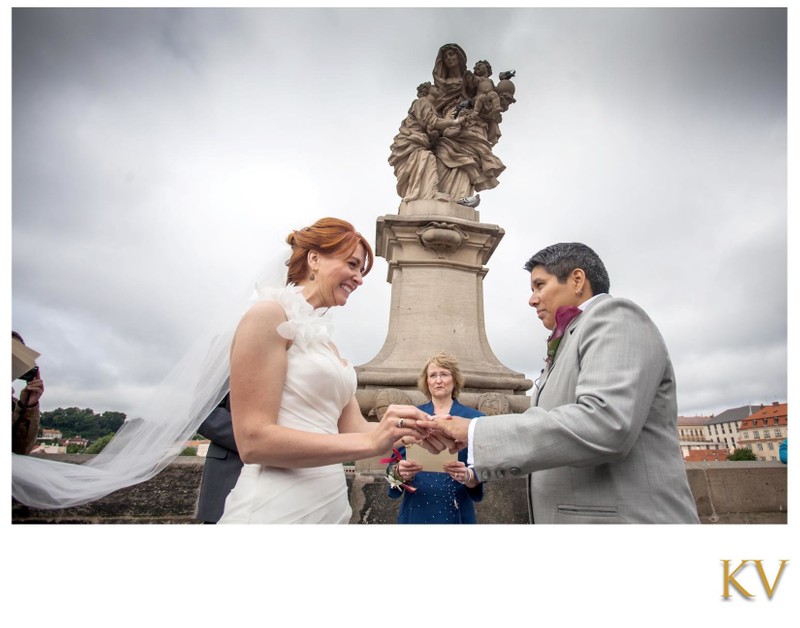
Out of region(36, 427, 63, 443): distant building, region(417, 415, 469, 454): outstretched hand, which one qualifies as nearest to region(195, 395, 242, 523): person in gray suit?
region(417, 415, 469, 454): outstretched hand

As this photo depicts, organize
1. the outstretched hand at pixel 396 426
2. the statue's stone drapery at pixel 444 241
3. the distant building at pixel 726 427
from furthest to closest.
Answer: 1. the distant building at pixel 726 427
2. the statue's stone drapery at pixel 444 241
3. the outstretched hand at pixel 396 426

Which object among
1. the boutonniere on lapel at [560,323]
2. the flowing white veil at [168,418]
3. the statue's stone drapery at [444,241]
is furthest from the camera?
the statue's stone drapery at [444,241]

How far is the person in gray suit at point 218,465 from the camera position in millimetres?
2223

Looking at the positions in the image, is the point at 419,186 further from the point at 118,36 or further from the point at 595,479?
the point at 595,479

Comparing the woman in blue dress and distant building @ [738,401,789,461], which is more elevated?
distant building @ [738,401,789,461]

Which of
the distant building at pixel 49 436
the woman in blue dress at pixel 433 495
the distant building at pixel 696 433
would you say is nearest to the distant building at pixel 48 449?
the distant building at pixel 49 436

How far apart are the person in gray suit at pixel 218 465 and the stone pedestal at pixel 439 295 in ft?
7.61

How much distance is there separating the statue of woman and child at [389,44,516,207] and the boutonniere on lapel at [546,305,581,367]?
4031 mm

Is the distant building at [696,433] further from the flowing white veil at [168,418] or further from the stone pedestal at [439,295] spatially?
the flowing white veil at [168,418]

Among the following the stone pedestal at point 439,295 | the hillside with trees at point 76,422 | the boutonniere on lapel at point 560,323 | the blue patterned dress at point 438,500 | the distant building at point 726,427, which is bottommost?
the blue patterned dress at point 438,500

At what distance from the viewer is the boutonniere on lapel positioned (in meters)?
1.84

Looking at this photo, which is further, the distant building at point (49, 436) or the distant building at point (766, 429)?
the distant building at point (766, 429)

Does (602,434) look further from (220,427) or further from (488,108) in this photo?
(488,108)
